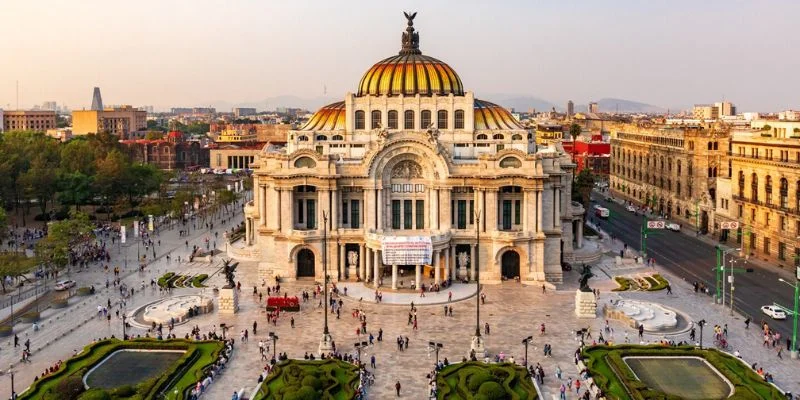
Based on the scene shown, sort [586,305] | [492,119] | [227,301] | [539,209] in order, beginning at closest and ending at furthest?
A: [586,305]
[227,301]
[539,209]
[492,119]

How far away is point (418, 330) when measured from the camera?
61.4 metres

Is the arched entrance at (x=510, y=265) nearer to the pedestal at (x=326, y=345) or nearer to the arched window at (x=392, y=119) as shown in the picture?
the arched window at (x=392, y=119)

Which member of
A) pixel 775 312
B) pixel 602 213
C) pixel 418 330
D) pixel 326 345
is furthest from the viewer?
pixel 602 213

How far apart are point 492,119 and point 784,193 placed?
34.0 metres

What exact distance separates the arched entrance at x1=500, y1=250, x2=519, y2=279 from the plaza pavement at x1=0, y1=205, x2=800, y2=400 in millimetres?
2068

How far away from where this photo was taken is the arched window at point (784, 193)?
86500mm

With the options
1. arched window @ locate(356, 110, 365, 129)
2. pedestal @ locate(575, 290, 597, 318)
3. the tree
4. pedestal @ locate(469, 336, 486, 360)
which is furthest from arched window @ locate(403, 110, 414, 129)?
pedestal @ locate(469, 336, 486, 360)

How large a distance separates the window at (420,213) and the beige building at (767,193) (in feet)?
130

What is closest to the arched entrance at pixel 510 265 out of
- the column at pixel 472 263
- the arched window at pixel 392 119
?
the column at pixel 472 263

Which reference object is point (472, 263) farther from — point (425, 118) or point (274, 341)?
point (274, 341)

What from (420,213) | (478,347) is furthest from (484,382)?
(420,213)

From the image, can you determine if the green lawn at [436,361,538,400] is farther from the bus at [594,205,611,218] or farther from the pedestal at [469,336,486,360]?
the bus at [594,205,611,218]

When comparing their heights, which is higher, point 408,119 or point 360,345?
point 408,119

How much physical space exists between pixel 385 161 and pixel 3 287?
38.6 m
